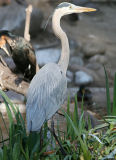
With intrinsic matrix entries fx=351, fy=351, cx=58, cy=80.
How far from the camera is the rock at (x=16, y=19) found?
9.48m

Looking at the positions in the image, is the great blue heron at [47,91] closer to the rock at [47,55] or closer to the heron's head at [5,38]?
the heron's head at [5,38]

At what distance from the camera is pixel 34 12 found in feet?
32.0

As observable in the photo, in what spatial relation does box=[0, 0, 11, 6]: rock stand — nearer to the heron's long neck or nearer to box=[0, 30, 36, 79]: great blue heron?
box=[0, 30, 36, 79]: great blue heron

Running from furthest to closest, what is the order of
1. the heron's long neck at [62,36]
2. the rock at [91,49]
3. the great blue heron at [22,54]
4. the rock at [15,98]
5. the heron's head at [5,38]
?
the rock at [91,49] < the rock at [15,98] < the great blue heron at [22,54] < the heron's head at [5,38] < the heron's long neck at [62,36]

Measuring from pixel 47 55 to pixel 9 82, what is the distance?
5.00 meters

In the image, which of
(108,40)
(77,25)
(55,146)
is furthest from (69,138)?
(77,25)

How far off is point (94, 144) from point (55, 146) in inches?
13.0

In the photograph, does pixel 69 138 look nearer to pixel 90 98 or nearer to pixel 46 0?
pixel 90 98

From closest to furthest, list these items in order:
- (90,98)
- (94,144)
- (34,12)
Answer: (94,144) < (90,98) < (34,12)

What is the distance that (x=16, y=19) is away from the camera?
960cm

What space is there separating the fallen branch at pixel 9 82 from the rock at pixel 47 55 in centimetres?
462

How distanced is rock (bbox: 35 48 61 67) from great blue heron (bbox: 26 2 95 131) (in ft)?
18.1

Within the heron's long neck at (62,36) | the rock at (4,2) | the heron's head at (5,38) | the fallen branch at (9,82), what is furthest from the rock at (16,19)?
A: the heron's long neck at (62,36)

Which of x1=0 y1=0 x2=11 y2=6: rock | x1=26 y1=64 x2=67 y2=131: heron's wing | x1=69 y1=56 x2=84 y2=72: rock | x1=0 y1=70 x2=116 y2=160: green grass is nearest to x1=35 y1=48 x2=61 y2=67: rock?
x1=69 y1=56 x2=84 y2=72: rock
